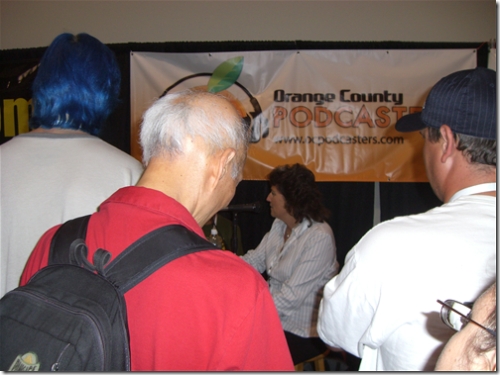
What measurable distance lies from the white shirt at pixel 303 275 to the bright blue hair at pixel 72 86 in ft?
4.50

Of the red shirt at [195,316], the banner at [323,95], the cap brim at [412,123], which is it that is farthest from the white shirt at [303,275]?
the red shirt at [195,316]

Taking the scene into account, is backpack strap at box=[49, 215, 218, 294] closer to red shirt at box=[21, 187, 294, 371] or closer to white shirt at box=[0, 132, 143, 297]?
red shirt at box=[21, 187, 294, 371]

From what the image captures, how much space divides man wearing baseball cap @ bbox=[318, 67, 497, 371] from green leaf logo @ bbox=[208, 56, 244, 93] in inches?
83.9

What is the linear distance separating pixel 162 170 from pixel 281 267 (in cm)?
158

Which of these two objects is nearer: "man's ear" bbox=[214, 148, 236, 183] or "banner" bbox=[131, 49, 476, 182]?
"man's ear" bbox=[214, 148, 236, 183]

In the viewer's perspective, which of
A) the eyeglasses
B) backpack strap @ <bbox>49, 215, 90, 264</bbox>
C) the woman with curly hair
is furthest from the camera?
the woman with curly hair

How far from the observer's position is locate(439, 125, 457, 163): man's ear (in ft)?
3.20

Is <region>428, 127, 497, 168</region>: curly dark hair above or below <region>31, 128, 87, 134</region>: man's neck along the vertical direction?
below

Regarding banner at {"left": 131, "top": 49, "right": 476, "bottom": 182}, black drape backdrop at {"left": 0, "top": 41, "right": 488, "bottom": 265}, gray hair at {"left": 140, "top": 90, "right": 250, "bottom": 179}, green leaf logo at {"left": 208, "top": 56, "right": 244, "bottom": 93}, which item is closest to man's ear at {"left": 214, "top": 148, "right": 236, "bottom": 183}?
gray hair at {"left": 140, "top": 90, "right": 250, "bottom": 179}

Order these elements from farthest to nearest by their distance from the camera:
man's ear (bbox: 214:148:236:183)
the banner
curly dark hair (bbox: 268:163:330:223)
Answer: the banner, curly dark hair (bbox: 268:163:330:223), man's ear (bbox: 214:148:236:183)

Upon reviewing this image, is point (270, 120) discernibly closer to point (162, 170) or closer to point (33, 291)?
point (162, 170)

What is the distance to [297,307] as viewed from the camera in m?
2.07

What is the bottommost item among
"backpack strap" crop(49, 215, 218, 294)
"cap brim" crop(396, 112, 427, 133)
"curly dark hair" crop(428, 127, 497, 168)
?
"backpack strap" crop(49, 215, 218, 294)

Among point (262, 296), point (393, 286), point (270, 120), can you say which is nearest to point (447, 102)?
point (393, 286)
